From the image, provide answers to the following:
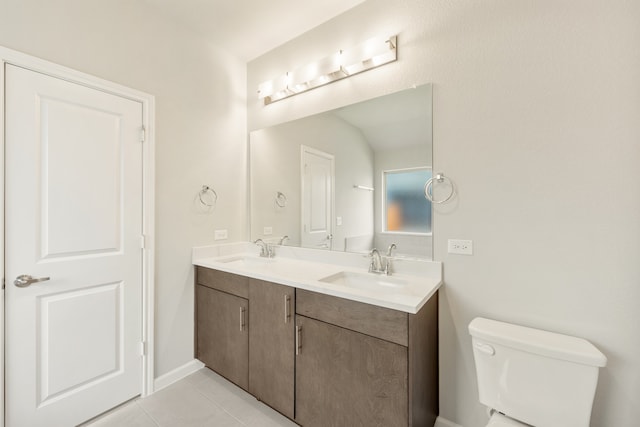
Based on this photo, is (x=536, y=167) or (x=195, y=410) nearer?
(x=536, y=167)

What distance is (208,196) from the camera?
7.69 feet

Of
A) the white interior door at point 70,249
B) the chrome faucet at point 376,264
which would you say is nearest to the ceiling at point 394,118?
the chrome faucet at point 376,264

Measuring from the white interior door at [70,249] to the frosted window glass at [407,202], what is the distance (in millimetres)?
1732

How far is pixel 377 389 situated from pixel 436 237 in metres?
0.88

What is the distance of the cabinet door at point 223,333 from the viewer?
6.18 feet

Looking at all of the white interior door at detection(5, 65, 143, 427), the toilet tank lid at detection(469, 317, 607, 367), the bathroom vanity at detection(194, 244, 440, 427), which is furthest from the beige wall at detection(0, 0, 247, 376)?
the toilet tank lid at detection(469, 317, 607, 367)

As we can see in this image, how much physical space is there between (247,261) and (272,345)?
0.92 metres

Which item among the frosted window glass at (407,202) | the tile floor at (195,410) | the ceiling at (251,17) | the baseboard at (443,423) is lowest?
the tile floor at (195,410)

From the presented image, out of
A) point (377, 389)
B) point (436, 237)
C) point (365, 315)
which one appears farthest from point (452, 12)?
point (377, 389)

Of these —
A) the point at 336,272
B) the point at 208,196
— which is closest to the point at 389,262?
the point at 336,272

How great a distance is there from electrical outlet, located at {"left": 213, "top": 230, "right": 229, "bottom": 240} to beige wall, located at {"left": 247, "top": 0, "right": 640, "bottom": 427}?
179 centimetres

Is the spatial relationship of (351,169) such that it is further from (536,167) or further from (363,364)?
(363,364)

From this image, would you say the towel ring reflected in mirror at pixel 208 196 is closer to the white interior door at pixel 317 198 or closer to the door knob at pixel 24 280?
the white interior door at pixel 317 198

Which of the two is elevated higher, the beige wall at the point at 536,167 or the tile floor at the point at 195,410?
the beige wall at the point at 536,167
